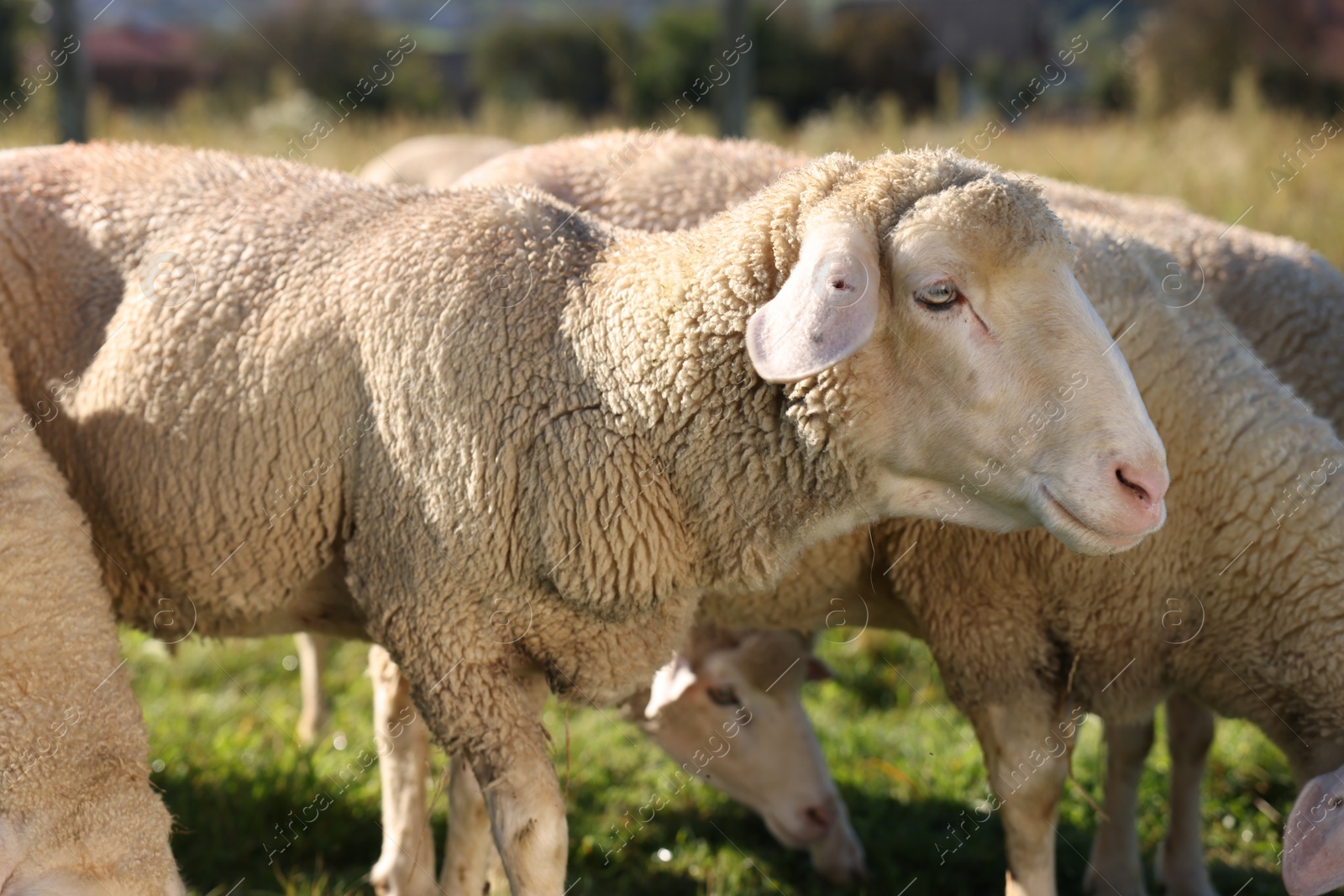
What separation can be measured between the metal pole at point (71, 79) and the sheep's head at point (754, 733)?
A: 484 cm

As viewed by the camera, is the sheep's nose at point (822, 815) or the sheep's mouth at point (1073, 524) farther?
the sheep's nose at point (822, 815)

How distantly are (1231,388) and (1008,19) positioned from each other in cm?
2197

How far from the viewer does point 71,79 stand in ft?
22.1

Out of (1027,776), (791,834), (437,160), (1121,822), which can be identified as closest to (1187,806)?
(1121,822)

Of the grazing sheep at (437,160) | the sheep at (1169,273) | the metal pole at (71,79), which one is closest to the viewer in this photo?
the sheep at (1169,273)

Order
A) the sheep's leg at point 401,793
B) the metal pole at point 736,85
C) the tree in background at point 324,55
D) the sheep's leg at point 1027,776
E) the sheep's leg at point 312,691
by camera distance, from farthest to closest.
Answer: the tree in background at point 324,55 → the metal pole at point 736,85 → the sheep's leg at point 312,691 → the sheep's leg at point 401,793 → the sheep's leg at point 1027,776

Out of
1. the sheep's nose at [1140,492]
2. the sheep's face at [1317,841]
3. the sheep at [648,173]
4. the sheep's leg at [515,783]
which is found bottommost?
the sheep's face at [1317,841]

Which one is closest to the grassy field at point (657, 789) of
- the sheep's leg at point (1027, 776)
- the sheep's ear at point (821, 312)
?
the sheep's leg at point (1027, 776)

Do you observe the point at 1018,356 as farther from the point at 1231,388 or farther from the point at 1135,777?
the point at 1135,777

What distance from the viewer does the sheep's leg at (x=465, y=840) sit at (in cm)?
315

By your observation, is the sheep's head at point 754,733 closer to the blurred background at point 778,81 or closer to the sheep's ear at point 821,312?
the sheep's ear at point 821,312


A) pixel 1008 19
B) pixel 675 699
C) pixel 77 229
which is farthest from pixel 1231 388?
pixel 1008 19

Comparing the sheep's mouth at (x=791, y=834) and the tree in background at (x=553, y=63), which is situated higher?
the sheep's mouth at (x=791, y=834)

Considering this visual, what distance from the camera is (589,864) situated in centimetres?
381
